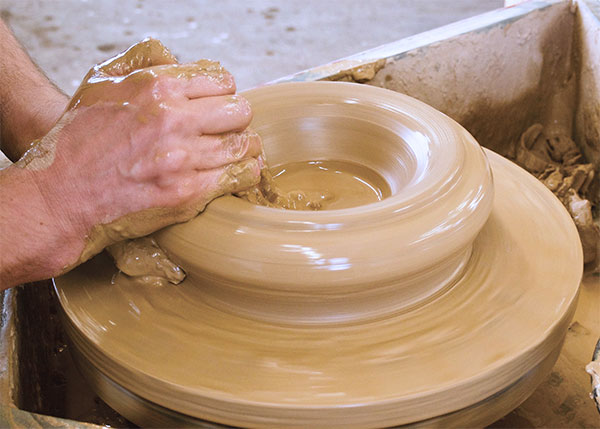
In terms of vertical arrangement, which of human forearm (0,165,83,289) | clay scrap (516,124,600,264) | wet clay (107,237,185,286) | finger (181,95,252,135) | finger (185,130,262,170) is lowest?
clay scrap (516,124,600,264)

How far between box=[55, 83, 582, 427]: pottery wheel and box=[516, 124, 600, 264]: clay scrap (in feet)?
1.98

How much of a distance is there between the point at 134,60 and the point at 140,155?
0.24 meters

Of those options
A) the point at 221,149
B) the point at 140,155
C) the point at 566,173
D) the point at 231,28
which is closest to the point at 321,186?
the point at 221,149

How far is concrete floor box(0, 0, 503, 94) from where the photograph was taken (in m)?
3.90

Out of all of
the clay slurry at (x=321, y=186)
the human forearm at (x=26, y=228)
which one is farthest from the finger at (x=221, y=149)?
the human forearm at (x=26, y=228)

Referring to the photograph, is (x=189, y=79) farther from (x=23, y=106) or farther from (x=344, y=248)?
(x=23, y=106)

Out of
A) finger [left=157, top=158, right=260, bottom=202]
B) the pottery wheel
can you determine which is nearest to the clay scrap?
the pottery wheel

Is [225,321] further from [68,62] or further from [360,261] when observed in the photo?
[68,62]

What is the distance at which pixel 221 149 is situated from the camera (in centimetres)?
103

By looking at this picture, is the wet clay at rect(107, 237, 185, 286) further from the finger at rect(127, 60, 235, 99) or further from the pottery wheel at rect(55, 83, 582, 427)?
the finger at rect(127, 60, 235, 99)

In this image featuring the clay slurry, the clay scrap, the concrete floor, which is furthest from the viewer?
the concrete floor

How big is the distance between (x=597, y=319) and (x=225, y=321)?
107 cm

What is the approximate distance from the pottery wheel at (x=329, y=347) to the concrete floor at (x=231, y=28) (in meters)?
2.72

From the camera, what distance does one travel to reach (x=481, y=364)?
0.93 meters
